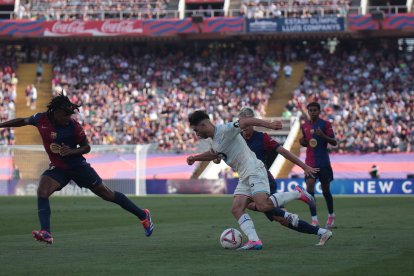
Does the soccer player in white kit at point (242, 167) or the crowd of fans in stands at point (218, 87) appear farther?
the crowd of fans in stands at point (218, 87)

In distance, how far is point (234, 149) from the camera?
14078mm

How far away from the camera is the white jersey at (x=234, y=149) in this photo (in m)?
13.9

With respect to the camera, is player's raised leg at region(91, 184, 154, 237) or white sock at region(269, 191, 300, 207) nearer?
white sock at region(269, 191, 300, 207)

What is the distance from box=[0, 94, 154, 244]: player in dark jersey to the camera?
15.1 meters

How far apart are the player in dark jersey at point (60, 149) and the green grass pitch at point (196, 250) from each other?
0.90 meters

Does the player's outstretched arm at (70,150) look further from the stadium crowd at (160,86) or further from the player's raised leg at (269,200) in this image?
the stadium crowd at (160,86)

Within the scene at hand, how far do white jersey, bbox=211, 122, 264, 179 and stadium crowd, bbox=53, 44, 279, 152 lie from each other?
37906mm

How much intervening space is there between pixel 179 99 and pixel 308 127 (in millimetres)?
37114

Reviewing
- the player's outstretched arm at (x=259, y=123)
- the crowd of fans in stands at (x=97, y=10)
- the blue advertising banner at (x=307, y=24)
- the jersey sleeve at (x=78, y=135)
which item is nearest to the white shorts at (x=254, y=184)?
the player's outstretched arm at (x=259, y=123)

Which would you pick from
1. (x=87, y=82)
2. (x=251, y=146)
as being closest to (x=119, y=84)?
(x=87, y=82)

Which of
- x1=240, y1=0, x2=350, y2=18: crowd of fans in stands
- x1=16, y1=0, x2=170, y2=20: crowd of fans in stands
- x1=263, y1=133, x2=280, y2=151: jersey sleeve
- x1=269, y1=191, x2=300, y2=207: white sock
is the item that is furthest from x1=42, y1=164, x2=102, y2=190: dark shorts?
x1=16, y1=0, x2=170, y2=20: crowd of fans in stands

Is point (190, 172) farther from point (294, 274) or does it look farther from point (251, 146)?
point (294, 274)

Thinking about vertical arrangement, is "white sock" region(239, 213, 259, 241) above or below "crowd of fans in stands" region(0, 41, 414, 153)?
above

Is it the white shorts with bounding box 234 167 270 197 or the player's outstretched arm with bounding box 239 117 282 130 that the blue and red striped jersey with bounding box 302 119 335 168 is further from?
the player's outstretched arm with bounding box 239 117 282 130
